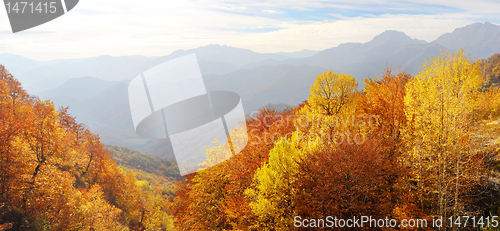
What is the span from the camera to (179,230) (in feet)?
79.8

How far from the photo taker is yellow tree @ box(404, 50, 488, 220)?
1416cm

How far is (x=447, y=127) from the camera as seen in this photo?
14.4 meters

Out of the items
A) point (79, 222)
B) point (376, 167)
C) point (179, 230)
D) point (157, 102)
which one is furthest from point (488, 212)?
point (79, 222)

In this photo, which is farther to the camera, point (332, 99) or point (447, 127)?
point (332, 99)

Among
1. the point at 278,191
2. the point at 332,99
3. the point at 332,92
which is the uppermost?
the point at 332,92

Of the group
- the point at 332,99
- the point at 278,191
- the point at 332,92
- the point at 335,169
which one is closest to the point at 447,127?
the point at 335,169

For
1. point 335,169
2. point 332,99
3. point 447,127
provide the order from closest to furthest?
point 447,127
point 335,169
point 332,99

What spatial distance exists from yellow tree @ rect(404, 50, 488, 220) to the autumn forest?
8 centimetres

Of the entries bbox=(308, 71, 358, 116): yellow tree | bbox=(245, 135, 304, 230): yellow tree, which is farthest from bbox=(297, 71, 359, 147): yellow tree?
bbox=(245, 135, 304, 230): yellow tree

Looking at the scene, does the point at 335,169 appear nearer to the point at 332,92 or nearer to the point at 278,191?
the point at 278,191

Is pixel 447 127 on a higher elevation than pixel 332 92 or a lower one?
higher

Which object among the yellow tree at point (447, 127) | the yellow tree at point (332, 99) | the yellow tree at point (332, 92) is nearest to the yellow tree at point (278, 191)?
the yellow tree at point (447, 127)

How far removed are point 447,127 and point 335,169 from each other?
697cm

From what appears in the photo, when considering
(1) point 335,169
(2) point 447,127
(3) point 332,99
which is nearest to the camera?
(2) point 447,127
